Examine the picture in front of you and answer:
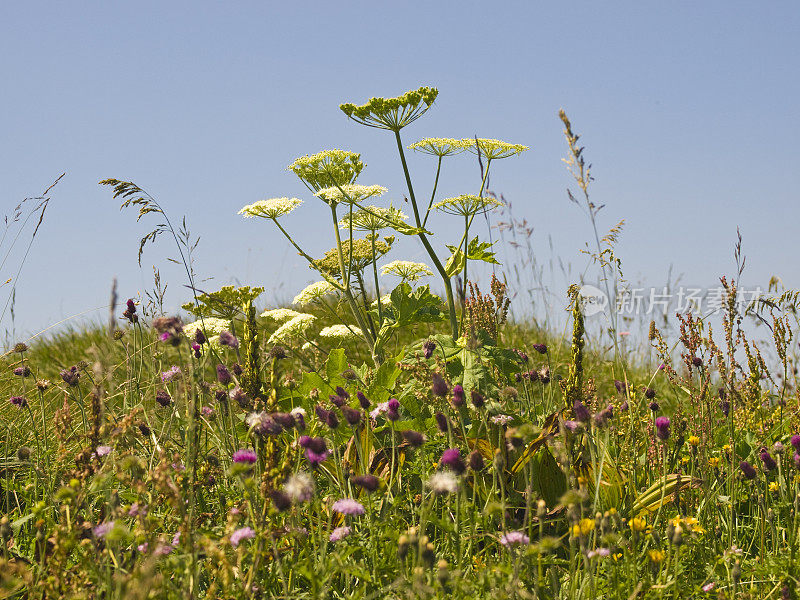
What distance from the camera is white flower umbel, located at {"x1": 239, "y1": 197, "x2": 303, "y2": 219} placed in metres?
3.89

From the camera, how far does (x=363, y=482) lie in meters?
1.92

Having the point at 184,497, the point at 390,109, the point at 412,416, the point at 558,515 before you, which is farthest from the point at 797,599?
the point at 390,109

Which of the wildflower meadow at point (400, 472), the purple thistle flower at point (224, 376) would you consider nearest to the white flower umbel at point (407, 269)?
the wildflower meadow at point (400, 472)

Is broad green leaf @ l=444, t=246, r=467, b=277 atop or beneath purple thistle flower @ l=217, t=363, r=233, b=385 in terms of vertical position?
atop

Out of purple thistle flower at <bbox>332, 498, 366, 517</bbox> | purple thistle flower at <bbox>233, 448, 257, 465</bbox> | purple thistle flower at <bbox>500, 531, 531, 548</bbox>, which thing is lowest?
purple thistle flower at <bbox>500, 531, 531, 548</bbox>

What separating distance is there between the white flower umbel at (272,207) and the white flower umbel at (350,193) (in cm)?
28

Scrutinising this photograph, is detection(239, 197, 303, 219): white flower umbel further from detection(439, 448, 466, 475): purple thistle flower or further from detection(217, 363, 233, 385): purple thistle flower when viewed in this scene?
detection(439, 448, 466, 475): purple thistle flower

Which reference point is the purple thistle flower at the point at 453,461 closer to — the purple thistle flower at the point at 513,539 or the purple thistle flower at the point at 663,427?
the purple thistle flower at the point at 513,539

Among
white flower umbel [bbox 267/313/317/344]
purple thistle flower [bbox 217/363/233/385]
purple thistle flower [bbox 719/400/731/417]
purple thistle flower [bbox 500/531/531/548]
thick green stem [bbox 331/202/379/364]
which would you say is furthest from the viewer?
white flower umbel [bbox 267/313/317/344]

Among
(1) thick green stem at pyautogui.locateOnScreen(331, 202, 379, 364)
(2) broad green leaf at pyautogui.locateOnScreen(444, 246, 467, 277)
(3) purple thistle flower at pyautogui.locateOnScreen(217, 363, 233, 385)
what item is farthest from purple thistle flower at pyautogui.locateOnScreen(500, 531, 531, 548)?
(2) broad green leaf at pyautogui.locateOnScreen(444, 246, 467, 277)

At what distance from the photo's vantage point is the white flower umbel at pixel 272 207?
3.89 metres

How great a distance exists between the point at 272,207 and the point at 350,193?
1.67ft

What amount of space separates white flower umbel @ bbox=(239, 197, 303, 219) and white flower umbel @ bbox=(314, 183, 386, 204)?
0.92 ft

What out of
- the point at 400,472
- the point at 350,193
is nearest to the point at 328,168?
the point at 350,193
